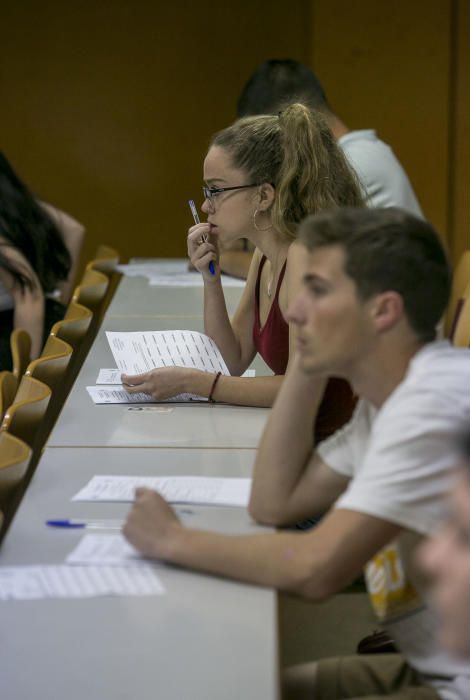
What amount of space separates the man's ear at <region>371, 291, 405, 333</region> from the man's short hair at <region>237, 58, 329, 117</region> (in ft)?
8.52

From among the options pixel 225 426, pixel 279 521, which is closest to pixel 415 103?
pixel 225 426

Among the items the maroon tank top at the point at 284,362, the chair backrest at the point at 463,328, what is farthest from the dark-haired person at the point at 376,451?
the chair backrest at the point at 463,328

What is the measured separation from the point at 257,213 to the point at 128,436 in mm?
685

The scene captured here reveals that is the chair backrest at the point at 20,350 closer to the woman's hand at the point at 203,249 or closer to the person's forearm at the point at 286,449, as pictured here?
the woman's hand at the point at 203,249

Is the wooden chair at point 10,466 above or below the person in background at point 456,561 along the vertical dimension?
below

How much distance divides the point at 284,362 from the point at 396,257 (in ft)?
3.69

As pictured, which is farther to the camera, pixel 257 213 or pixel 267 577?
pixel 257 213

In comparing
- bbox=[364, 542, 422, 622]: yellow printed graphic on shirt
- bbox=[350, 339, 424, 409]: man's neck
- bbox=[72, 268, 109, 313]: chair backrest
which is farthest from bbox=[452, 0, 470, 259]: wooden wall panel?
bbox=[364, 542, 422, 622]: yellow printed graphic on shirt

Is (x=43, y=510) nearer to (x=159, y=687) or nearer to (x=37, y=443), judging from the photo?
(x=159, y=687)

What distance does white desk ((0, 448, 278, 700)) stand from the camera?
146cm

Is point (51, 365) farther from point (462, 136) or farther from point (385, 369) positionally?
point (462, 136)

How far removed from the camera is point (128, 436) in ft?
8.28

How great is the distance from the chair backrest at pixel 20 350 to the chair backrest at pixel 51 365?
20cm

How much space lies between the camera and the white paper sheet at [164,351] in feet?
9.60
